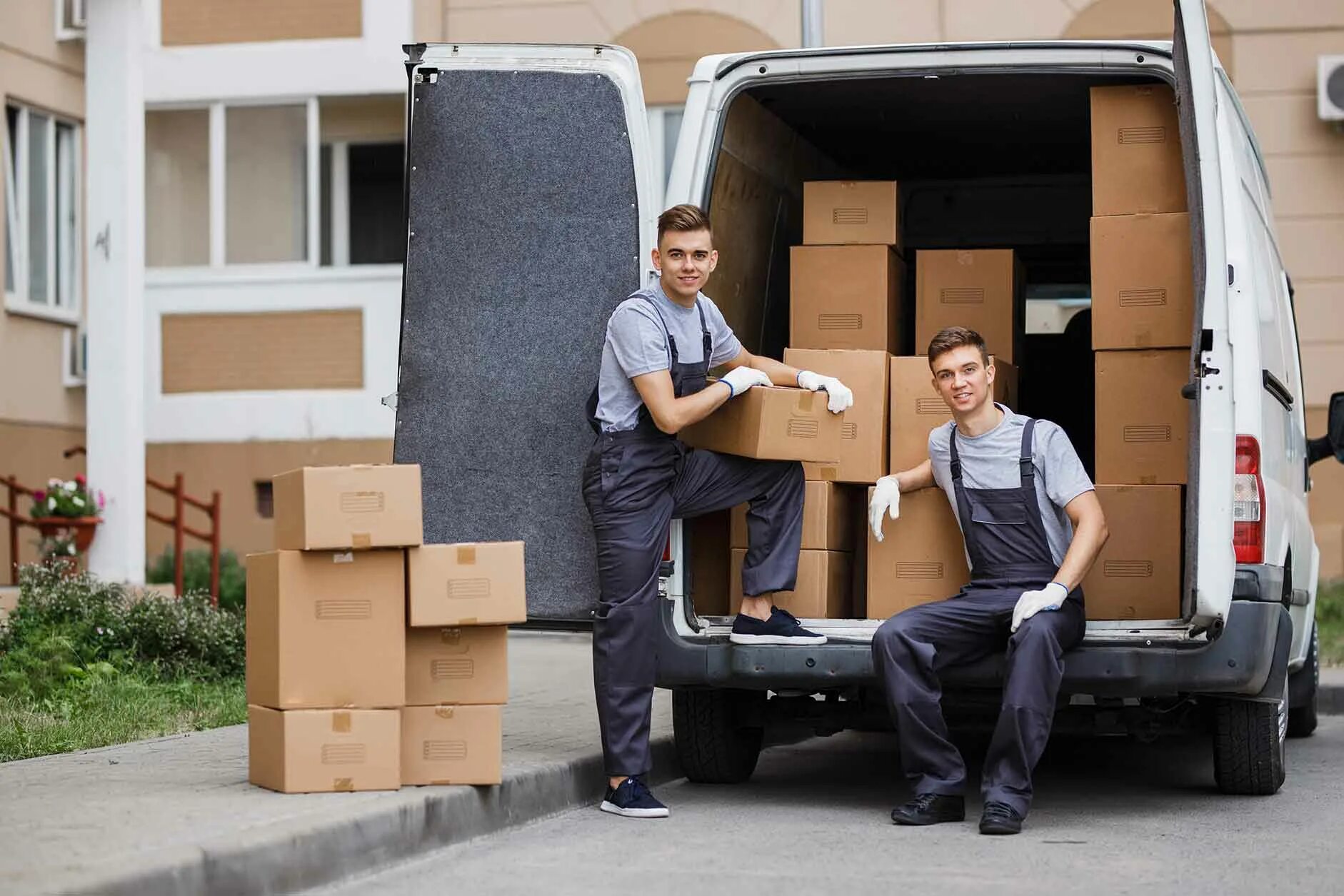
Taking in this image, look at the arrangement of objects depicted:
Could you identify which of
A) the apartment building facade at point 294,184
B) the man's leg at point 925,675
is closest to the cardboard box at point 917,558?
the man's leg at point 925,675

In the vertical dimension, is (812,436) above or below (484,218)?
below

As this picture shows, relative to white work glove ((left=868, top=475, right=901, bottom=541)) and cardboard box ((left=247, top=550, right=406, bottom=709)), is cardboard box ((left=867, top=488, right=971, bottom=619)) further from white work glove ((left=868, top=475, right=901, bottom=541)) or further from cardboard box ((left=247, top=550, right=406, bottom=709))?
cardboard box ((left=247, top=550, right=406, bottom=709))

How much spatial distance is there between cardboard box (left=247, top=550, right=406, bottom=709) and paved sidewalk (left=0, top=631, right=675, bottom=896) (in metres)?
0.30

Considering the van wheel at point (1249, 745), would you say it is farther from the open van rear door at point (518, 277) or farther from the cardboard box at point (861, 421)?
the open van rear door at point (518, 277)

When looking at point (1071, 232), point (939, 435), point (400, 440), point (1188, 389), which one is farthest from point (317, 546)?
point (1071, 232)

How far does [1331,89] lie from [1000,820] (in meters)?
10.4

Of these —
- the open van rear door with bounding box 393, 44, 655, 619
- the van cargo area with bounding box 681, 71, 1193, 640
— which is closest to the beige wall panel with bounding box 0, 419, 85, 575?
the van cargo area with bounding box 681, 71, 1193, 640

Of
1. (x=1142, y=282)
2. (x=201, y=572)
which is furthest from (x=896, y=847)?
(x=201, y=572)

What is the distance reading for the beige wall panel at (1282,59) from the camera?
1543 centimetres

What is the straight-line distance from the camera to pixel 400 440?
707 centimetres

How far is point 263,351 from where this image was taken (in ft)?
53.4

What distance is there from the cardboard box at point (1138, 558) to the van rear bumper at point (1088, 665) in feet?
1.43

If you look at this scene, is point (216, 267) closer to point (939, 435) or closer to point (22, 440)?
point (22, 440)

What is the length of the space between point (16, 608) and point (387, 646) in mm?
4944
